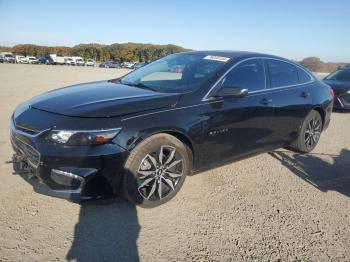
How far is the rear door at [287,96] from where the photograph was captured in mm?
4844

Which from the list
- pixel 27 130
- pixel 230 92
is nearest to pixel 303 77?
pixel 230 92

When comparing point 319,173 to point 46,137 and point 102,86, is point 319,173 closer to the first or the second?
point 102,86

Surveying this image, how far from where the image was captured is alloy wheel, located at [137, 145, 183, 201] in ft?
11.5

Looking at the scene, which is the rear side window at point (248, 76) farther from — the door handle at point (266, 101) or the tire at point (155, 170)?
the tire at point (155, 170)

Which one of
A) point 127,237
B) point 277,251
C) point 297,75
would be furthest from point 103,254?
point 297,75

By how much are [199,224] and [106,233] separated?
92cm

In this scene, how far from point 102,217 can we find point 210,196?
4.33ft

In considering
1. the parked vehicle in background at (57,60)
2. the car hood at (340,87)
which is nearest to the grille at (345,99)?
the car hood at (340,87)

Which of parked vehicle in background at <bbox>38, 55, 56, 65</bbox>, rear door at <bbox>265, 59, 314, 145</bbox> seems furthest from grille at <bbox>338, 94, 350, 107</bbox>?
parked vehicle in background at <bbox>38, 55, 56, 65</bbox>

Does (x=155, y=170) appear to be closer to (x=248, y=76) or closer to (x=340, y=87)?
(x=248, y=76)

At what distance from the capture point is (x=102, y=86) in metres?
4.46

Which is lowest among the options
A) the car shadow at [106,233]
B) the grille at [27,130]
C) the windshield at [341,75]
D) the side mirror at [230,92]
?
the car shadow at [106,233]

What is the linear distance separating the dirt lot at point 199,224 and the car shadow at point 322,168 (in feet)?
0.12

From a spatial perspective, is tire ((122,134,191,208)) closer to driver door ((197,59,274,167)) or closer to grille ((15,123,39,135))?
driver door ((197,59,274,167))
